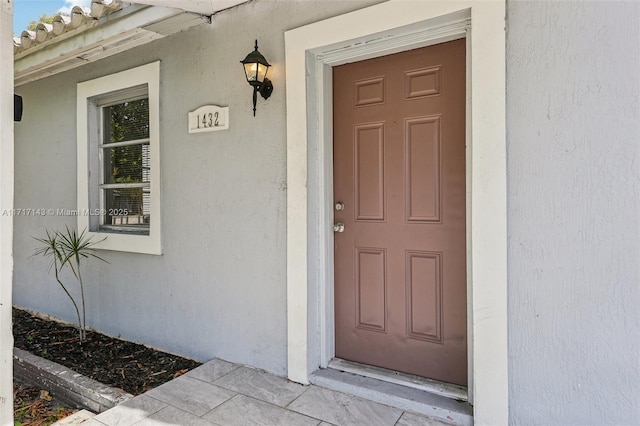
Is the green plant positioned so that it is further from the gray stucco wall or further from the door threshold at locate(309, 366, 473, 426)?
the door threshold at locate(309, 366, 473, 426)

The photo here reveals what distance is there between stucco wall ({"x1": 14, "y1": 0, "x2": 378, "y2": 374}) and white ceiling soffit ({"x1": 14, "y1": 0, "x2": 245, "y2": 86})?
9 cm

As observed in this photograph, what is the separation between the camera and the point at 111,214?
404cm

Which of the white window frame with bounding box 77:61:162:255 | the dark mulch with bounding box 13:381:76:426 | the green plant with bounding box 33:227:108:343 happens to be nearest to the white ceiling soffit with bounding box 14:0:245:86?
the white window frame with bounding box 77:61:162:255

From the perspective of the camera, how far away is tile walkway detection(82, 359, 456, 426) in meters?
2.20

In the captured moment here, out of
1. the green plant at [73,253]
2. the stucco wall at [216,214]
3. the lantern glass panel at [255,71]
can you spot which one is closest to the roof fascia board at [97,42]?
the stucco wall at [216,214]

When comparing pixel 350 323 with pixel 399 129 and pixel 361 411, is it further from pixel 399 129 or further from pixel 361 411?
pixel 399 129

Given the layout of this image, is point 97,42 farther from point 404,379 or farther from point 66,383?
point 404,379

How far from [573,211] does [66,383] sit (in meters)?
3.52

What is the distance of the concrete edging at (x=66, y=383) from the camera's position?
259 centimetres

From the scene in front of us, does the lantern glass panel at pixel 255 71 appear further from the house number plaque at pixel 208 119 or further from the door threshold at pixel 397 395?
the door threshold at pixel 397 395

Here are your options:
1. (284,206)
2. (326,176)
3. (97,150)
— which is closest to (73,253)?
(97,150)

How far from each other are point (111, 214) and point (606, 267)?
4.22 meters

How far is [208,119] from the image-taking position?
3.14 metres

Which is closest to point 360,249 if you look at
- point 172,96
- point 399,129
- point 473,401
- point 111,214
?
point 399,129
